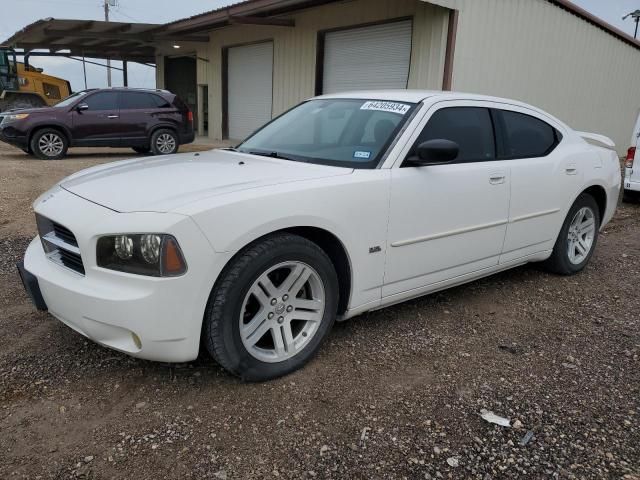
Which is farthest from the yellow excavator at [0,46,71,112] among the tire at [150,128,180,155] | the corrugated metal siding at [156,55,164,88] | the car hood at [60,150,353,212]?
the car hood at [60,150,353,212]

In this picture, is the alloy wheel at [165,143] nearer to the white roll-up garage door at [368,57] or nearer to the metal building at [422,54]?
the metal building at [422,54]

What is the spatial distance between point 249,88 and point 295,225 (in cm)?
1523

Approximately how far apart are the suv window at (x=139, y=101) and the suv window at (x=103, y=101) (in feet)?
0.50

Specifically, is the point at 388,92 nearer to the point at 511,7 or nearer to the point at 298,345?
the point at 298,345

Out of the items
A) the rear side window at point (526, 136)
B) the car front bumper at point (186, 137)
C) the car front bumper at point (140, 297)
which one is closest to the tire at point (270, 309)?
the car front bumper at point (140, 297)

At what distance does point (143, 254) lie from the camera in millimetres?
2465

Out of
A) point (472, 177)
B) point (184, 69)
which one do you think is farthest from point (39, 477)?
point (184, 69)

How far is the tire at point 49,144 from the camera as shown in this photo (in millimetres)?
11656

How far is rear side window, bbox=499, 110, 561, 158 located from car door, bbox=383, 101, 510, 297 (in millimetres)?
207

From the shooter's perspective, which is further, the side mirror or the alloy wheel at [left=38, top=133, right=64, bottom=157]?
the alloy wheel at [left=38, top=133, right=64, bottom=157]

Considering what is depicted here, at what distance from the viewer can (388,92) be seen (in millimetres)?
3943

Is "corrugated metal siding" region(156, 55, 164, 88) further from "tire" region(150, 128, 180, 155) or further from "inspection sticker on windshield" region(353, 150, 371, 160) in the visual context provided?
"inspection sticker on windshield" region(353, 150, 371, 160)

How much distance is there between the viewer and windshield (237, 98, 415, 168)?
3.39 m

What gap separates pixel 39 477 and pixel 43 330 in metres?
1.44
